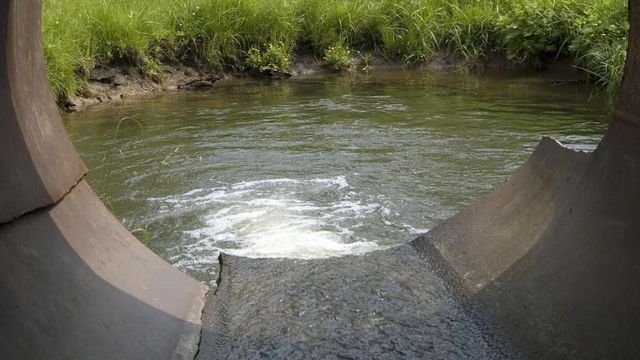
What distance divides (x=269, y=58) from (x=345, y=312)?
910 centimetres

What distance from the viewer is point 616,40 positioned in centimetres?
941

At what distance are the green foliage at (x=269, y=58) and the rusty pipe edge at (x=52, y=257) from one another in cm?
893

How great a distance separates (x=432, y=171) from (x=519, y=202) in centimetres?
262

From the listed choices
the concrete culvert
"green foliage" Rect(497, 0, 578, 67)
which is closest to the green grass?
"green foliage" Rect(497, 0, 578, 67)

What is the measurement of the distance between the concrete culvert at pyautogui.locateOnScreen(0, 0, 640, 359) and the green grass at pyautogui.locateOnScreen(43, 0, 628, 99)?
18.6 feet

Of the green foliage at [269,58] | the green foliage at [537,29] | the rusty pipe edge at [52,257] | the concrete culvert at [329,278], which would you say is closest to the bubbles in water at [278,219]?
the concrete culvert at [329,278]

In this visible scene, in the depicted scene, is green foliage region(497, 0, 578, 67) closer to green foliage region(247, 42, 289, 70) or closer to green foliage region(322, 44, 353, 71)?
green foliage region(322, 44, 353, 71)

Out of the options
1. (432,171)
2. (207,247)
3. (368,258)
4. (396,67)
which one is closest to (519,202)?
(368,258)

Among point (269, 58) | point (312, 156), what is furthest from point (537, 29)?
point (312, 156)

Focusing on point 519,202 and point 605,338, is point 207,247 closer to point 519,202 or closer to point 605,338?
point 519,202

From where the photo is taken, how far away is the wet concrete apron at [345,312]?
125 inches

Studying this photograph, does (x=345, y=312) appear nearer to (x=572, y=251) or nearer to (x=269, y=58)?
(x=572, y=251)

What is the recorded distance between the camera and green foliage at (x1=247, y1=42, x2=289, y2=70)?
1210cm

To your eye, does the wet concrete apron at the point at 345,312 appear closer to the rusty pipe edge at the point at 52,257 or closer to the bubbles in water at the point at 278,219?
the rusty pipe edge at the point at 52,257
